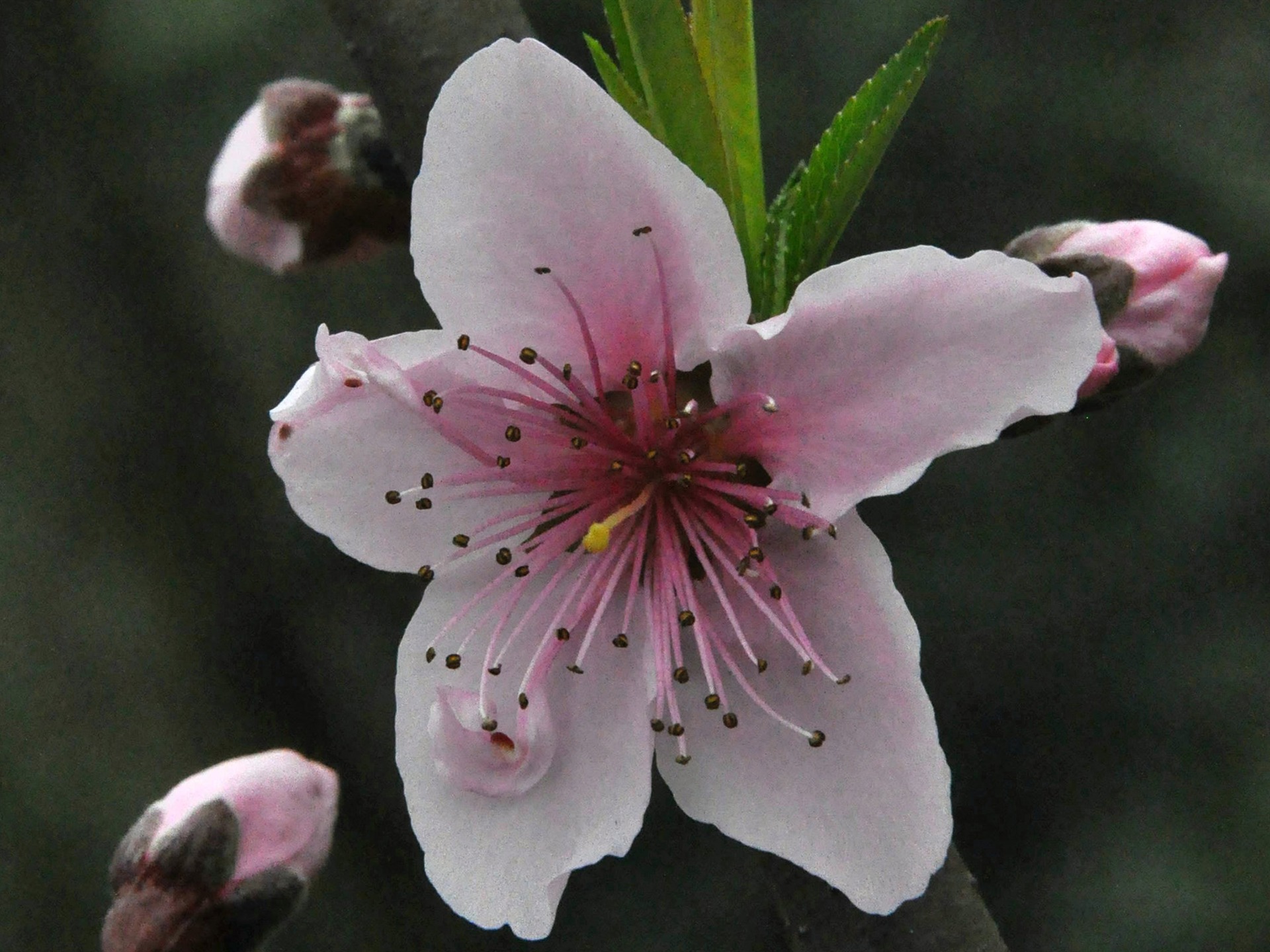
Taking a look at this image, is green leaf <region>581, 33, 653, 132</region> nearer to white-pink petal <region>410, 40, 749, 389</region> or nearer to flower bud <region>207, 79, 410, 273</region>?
white-pink petal <region>410, 40, 749, 389</region>

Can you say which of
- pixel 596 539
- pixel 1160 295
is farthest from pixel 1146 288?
pixel 596 539

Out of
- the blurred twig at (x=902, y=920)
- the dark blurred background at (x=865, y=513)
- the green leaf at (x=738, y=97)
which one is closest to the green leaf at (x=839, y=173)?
the green leaf at (x=738, y=97)

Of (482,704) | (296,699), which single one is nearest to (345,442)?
(482,704)

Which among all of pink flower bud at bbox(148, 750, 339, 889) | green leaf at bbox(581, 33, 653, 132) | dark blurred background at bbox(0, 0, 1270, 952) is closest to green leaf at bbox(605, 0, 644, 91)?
green leaf at bbox(581, 33, 653, 132)

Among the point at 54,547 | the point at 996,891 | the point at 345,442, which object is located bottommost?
the point at 996,891

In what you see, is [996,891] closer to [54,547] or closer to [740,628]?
[740,628]

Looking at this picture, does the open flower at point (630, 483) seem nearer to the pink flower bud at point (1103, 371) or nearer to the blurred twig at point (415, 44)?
the pink flower bud at point (1103, 371)

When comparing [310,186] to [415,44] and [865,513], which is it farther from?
[865,513]
